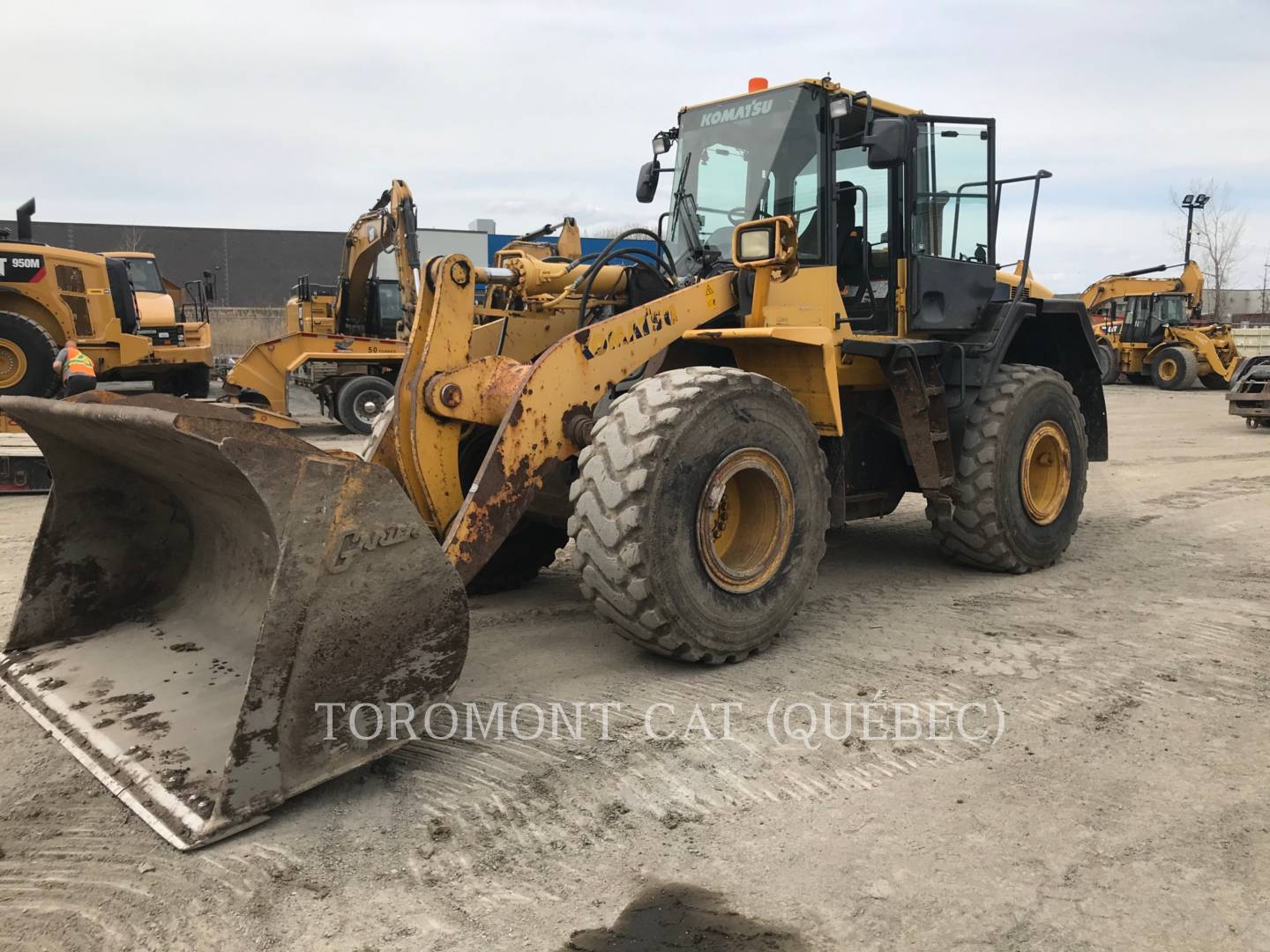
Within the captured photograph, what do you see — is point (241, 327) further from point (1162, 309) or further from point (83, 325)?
point (1162, 309)

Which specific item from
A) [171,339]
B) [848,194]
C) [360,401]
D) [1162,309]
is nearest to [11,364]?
[171,339]

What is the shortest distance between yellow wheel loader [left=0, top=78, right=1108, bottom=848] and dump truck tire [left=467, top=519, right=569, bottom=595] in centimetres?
3

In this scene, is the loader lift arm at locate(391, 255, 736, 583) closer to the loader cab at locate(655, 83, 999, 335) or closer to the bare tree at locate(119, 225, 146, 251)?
the loader cab at locate(655, 83, 999, 335)

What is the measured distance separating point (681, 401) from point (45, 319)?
1168 cm

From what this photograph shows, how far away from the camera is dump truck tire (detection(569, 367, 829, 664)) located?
3.80 m

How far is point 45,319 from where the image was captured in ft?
41.4

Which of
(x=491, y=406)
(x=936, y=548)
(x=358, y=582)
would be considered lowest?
(x=936, y=548)

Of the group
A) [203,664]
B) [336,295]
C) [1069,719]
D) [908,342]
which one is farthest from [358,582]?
[336,295]

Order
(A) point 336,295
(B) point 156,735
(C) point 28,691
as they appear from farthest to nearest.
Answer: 1. (A) point 336,295
2. (C) point 28,691
3. (B) point 156,735

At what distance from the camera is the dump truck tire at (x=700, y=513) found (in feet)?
12.5

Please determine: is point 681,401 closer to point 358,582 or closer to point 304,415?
point 358,582

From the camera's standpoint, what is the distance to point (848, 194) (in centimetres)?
543

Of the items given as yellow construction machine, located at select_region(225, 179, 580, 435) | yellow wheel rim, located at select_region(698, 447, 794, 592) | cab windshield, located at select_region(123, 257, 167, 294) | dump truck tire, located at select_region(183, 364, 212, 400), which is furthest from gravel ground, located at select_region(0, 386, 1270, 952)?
cab windshield, located at select_region(123, 257, 167, 294)

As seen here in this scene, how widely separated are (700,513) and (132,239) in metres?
36.7
